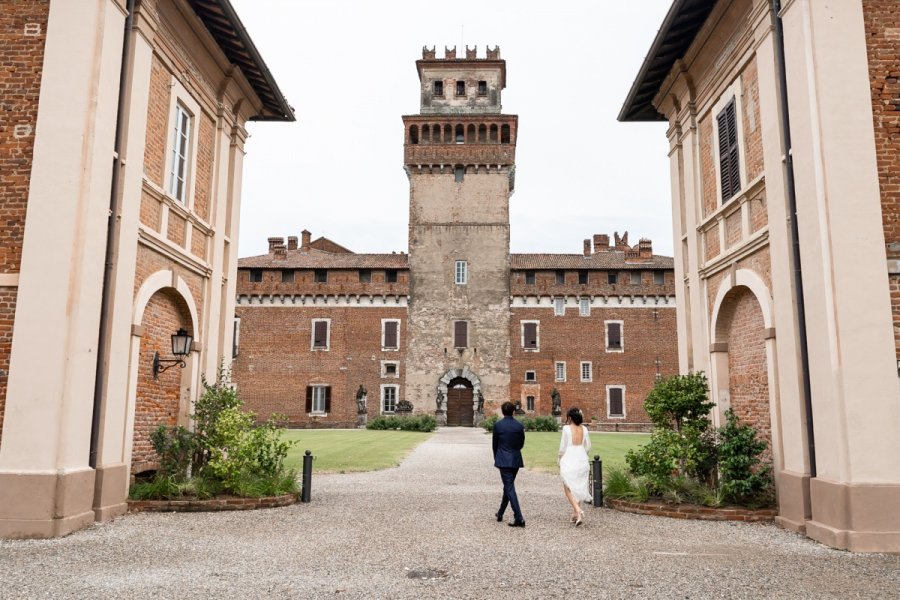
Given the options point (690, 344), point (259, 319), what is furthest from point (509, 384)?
point (690, 344)

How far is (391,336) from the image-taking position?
3981 cm

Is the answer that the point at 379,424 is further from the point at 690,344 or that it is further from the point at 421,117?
the point at 690,344

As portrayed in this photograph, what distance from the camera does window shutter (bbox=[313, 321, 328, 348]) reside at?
1570 inches

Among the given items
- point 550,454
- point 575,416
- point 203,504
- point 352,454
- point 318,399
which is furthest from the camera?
point 318,399

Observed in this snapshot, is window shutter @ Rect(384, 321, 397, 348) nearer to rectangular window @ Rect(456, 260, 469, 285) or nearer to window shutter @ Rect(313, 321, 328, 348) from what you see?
window shutter @ Rect(313, 321, 328, 348)

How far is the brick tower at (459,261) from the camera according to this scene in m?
39.2

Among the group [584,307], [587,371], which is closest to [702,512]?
[587,371]

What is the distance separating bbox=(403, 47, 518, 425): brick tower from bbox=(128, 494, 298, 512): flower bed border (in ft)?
96.0

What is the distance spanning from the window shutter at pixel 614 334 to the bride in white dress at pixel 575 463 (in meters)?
32.3

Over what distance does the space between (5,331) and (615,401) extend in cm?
3537

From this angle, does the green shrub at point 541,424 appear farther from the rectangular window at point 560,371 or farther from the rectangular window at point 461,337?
the rectangular window at point 461,337

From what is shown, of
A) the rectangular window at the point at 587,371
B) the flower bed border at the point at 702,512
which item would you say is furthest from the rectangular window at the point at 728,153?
the rectangular window at the point at 587,371

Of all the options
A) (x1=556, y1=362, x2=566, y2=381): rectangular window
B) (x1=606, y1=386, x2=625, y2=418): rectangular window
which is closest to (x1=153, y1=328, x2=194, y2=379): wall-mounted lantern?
(x1=556, y1=362, x2=566, y2=381): rectangular window

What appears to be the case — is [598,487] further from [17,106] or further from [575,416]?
[17,106]
